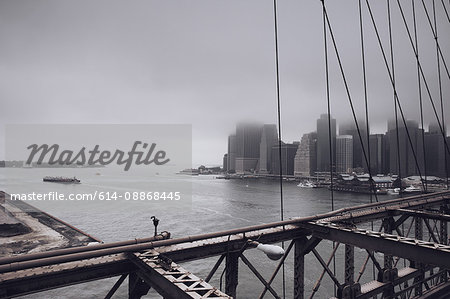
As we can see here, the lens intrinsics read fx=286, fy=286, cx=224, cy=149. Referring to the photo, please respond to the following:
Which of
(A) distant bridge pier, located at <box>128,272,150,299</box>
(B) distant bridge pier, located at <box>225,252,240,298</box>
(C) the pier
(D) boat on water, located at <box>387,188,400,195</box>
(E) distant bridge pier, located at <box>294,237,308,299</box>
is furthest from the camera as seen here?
(D) boat on water, located at <box>387,188,400,195</box>

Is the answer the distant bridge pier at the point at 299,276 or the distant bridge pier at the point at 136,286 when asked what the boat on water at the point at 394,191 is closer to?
the distant bridge pier at the point at 299,276

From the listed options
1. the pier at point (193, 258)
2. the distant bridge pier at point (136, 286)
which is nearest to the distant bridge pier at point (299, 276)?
the pier at point (193, 258)

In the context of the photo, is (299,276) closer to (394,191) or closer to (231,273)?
(231,273)

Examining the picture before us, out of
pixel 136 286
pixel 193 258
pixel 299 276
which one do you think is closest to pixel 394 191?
pixel 299 276

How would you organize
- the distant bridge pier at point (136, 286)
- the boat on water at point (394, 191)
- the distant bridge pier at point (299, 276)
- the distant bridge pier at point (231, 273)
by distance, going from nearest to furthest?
the distant bridge pier at point (136, 286)
the distant bridge pier at point (231, 273)
the distant bridge pier at point (299, 276)
the boat on water at point (394, 191)

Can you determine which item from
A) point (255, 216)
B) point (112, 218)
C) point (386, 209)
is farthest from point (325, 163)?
point (386, 209)

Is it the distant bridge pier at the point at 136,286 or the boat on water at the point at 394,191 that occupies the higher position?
the distant bridge pier at the point at 136,286

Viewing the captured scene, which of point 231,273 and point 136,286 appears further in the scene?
point 231,273

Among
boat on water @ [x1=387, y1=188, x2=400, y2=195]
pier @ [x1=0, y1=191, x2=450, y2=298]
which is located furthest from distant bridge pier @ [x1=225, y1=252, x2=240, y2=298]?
boat on water @ [x1=387, y1=188, x2=400, y2=195]

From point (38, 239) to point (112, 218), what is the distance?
11764mm

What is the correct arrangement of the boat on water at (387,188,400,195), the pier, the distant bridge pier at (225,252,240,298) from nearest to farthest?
the pier → the distant bridge pier at (225,252,240,298) → the boat on water at (387,188,400,195)

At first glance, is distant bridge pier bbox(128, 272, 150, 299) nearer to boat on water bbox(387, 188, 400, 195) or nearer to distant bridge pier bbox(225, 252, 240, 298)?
distant bridge pier bbox(225, 252, 240, 298)

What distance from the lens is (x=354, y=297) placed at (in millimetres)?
7797

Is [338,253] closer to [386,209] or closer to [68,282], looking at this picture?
[386,209]
